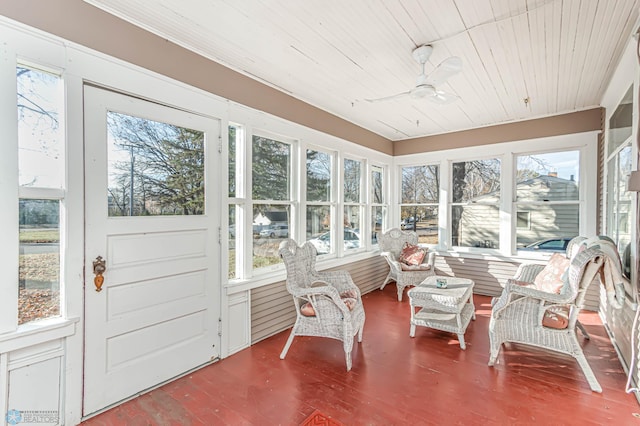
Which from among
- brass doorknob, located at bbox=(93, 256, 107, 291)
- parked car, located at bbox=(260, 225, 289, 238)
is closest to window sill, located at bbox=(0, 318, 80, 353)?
brass doorknob, located at bbox=(93, 256, 107, 291)

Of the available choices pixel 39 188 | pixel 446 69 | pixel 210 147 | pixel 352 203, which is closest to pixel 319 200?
pixel 352 203

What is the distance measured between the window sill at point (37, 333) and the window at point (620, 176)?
14.1 ft

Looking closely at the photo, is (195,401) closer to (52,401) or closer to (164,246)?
(52,401)

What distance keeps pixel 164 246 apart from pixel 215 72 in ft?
5.45

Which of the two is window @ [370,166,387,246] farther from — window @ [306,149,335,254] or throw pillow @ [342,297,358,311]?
throw pillow @ [342,297,358,311]

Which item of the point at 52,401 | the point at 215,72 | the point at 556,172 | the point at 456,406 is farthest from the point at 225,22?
the point at 556,172

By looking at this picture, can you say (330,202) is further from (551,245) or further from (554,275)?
(551,245)

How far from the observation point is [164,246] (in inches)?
97.4

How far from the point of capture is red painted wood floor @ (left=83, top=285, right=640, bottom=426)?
204 centimetres

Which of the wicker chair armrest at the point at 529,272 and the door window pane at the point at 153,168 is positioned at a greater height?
the door window pane at the point at 153,168

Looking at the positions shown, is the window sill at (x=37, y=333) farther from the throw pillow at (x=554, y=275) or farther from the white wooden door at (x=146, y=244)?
the throw pillow at (x=554, y=275)

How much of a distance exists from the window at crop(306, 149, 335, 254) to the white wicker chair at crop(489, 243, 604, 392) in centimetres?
231

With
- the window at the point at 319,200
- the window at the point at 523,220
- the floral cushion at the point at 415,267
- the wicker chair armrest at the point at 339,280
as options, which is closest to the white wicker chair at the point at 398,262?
the floral cushion at the point at 415,267

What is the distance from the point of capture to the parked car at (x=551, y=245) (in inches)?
177
